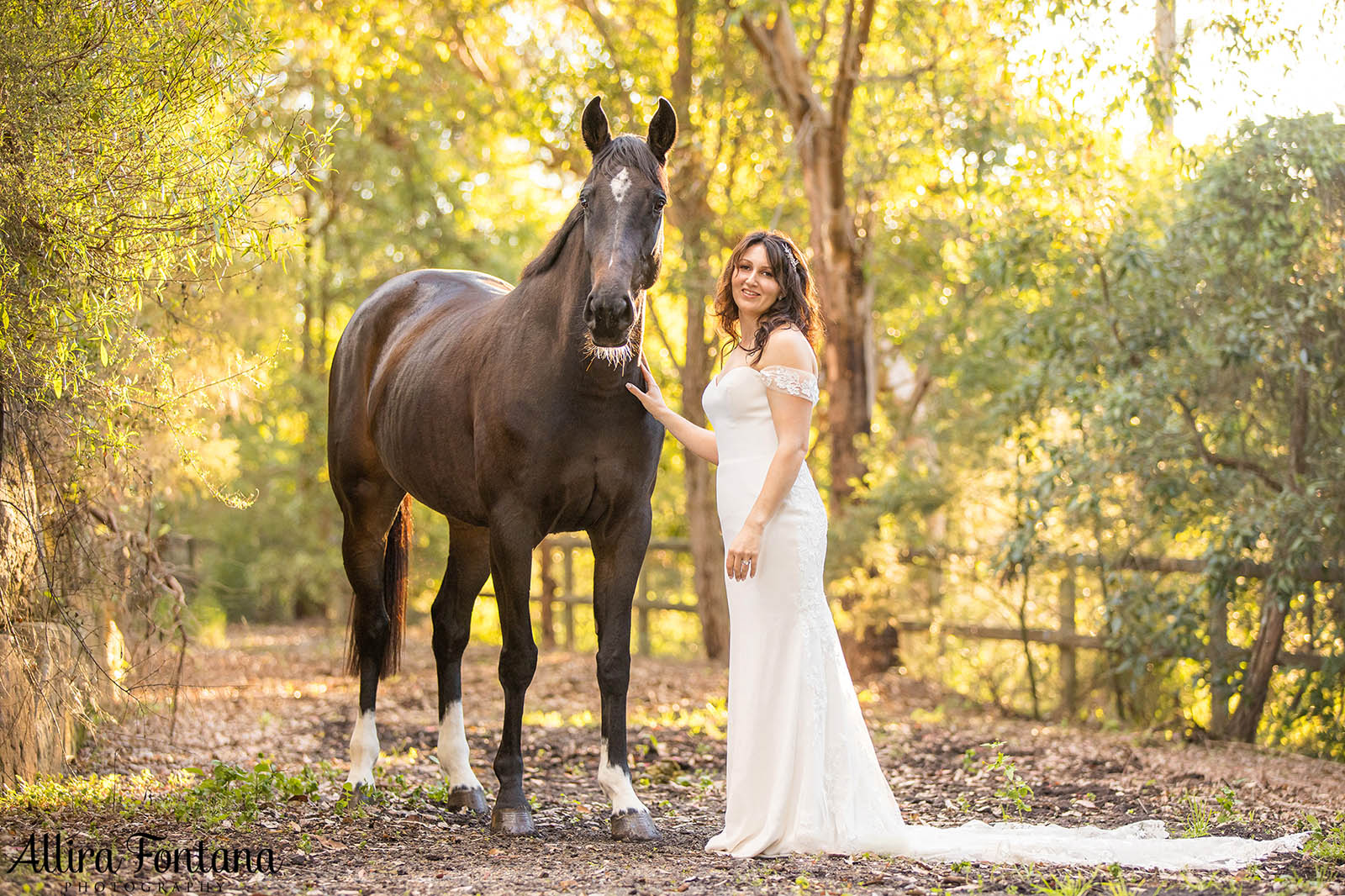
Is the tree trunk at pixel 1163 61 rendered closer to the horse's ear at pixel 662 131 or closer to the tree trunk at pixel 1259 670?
the tree trunk at pixel 1259 670

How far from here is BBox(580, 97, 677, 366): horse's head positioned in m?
3.65

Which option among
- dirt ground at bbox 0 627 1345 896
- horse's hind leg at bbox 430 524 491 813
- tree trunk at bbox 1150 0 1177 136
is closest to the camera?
dirt ground at bbox 0 627 1345 896

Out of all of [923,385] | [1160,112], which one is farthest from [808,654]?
[923,385]

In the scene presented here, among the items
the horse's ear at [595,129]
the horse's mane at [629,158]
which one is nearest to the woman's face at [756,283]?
the horse's mane at [629,158]

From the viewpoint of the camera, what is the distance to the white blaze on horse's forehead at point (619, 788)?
4.12 meters

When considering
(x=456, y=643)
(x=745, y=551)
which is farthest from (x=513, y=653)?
(x=745, y=551)

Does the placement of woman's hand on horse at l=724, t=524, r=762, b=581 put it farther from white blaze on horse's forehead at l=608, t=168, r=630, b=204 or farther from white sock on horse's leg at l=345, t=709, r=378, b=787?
white sock on horse's leg at l=345, t=709, r=378, b=787

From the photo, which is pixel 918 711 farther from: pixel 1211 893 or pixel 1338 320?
pixel 1211 893

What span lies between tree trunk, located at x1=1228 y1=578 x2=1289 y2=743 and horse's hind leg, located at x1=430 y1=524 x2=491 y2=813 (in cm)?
446

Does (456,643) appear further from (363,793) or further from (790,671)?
(790,671)

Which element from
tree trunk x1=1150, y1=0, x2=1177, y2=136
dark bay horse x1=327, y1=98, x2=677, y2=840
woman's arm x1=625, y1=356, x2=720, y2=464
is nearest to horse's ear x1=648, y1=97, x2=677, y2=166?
dark bay horse x1=327, y1=98, x2=677, y2=840

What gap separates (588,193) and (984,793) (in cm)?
313

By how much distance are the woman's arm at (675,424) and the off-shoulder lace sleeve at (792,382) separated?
1.26ft

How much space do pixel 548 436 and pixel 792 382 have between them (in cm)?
91
